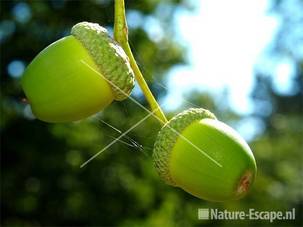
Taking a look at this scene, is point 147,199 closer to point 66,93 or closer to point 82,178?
point 82,178

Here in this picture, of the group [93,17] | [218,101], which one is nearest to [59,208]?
[93,17]

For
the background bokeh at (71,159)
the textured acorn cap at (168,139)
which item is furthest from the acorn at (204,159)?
the background bokeh at (71,159)

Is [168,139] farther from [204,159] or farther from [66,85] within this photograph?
[66,85]

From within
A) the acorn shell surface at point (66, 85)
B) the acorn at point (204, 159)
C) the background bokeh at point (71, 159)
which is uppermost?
the acorn shell surface at point (66, 85)

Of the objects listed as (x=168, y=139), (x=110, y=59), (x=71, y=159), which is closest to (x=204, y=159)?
(x=168, y=139)

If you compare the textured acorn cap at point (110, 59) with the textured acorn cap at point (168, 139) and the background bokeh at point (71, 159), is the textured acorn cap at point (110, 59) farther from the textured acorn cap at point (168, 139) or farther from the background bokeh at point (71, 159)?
the background bokeh at point (71, 159)

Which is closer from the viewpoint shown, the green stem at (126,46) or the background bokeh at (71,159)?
the green stem at (126,46)

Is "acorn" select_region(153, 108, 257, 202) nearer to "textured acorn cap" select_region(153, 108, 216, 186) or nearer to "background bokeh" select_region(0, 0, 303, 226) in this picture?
"textured acorn cap" select_region(153, 108, 216, 186)

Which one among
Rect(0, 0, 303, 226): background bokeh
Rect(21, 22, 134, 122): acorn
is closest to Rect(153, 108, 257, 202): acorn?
Rect(21, 22, 134, 122): acorn
